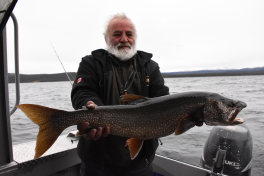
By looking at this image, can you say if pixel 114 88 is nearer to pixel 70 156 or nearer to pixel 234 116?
pixel 234 116

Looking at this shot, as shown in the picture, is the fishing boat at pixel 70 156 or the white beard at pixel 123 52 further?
the white beard at pixel 123 52

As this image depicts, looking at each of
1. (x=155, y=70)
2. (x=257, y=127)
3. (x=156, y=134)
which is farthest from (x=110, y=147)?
(x=257, y=127)

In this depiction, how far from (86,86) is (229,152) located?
310 cm

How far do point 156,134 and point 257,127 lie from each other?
38.1ft

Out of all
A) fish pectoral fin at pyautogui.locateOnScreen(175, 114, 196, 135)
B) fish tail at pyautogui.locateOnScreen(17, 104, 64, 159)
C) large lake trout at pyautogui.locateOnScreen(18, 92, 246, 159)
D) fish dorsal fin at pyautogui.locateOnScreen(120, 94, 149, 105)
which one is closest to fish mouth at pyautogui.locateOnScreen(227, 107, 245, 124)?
large lake trout at pyautogui.locateOnScreen(18, 92, 246, 159)

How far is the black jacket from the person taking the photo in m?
2.92

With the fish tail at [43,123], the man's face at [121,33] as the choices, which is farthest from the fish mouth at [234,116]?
the fish tail at [43,123]

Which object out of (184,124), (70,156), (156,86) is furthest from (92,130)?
(70,156)

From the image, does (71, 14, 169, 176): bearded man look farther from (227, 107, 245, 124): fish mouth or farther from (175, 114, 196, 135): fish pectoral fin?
(227, 107, 245, 124): fish mouth

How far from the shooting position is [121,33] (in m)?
3.53

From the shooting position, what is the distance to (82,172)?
3135 millimetres

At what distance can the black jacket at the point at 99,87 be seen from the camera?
2.92 m

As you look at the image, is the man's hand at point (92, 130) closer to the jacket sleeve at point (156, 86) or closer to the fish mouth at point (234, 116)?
the jacket sleeve at point (156, 86)

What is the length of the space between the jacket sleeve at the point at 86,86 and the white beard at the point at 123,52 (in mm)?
381
